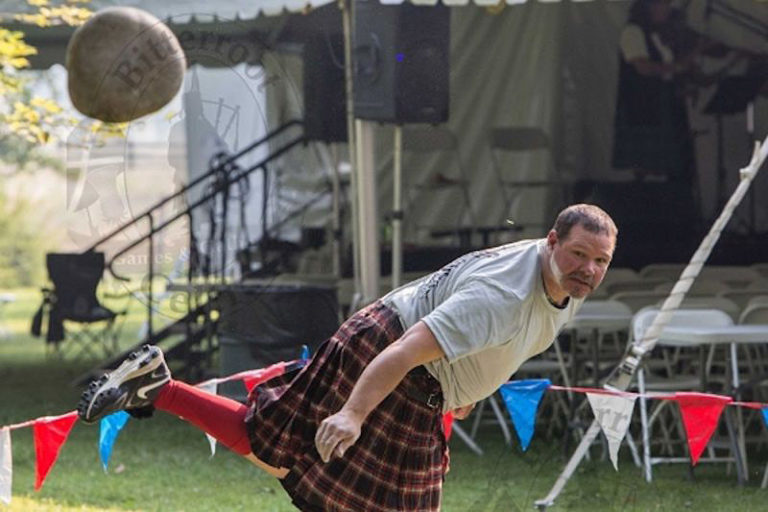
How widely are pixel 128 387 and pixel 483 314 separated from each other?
122 centimetres

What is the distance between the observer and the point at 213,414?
4.66 meters

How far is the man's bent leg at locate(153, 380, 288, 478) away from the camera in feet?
15.3

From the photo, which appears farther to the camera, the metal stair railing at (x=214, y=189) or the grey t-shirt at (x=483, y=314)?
the metal stair railing at (x=214, y=189)

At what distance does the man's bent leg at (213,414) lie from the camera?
4648 mm

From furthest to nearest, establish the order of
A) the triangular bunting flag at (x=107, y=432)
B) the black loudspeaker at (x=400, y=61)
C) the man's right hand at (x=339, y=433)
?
the black loudspeaker at (x=400, y=61)
the triangular bunting flag at (x=107, y=432)
the man's right hand at (x=339, y=433)

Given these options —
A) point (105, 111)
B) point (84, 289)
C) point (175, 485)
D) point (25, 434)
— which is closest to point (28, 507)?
point (175, 485)

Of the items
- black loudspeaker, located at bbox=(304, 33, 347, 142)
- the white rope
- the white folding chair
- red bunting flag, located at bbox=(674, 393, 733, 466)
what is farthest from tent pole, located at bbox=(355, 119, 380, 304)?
red bunting flag, located at bbox=(674, 393, 733, 466)

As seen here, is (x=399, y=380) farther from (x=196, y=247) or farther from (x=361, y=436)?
(x=196, y=247)

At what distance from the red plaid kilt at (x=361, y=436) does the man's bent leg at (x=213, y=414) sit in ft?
0.15

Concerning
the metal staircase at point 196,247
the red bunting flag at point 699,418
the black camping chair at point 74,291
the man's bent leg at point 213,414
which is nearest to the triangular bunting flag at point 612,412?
the red bunting flag at point 699,418

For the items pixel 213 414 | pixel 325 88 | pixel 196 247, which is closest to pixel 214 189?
pixel 196 247

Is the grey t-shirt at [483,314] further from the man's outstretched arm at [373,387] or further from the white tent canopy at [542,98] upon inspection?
the white tent canopy at [542,98]

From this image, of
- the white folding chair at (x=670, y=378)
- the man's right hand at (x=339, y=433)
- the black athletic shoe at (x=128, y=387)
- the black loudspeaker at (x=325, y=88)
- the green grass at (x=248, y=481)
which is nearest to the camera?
the man's right hand at (x=339, y=433)

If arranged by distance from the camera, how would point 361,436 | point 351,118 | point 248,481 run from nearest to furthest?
point 361,436 < point 248,481 < point 351,118
